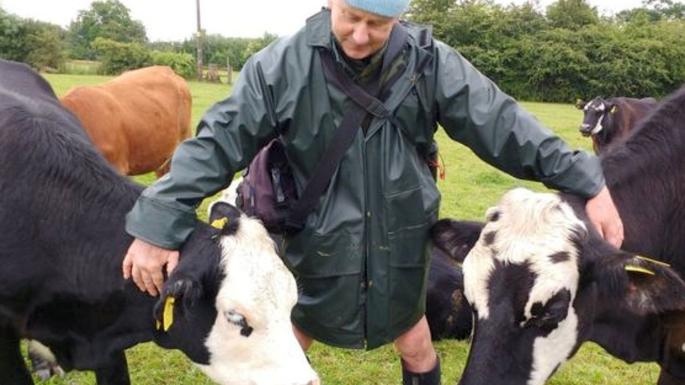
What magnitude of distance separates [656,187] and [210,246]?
7.37 feet

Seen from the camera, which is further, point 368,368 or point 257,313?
point 368,368

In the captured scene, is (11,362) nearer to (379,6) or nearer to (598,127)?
(379,6)

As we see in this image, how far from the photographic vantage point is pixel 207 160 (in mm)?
2801

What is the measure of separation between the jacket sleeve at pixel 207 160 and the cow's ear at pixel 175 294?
0.16 meters

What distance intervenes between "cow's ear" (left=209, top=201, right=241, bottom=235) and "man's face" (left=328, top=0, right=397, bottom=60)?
90 cm

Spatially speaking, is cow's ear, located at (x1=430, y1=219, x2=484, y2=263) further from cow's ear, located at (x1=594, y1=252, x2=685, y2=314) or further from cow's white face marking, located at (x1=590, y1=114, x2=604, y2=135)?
cow's white face marking, located at (x1=590, y1=114, x2=604, y2=135)

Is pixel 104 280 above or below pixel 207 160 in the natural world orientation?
below

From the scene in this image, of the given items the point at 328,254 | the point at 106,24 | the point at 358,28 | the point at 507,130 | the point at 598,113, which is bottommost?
the point at 106,24

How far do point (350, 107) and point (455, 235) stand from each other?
81 cm

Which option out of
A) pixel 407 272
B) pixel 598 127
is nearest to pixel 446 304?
pixel 407 272

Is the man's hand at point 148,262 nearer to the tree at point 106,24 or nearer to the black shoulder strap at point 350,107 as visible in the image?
the black shoulder strap at point 350,107

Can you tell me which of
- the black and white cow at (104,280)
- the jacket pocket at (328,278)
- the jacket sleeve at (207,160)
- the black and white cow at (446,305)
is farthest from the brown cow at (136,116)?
the jacket sleeve at (207,160)

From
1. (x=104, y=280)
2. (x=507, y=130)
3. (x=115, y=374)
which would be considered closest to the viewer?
(x=507, y=130)

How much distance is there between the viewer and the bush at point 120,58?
137 feet
